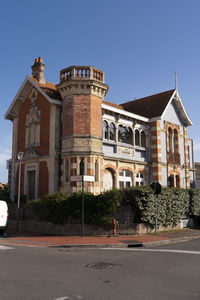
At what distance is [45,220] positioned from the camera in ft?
53.7

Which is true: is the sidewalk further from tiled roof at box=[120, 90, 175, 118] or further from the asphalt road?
tiled roof at box=[120, 90, 175, 118]

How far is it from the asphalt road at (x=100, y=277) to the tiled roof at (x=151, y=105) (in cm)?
1598

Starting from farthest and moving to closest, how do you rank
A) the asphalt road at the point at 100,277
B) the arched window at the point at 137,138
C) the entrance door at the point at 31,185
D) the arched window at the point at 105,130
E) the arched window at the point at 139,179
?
the arched window at the point at 137,138 → the arched window at the point at 139,179 → the entrance door at the point at 31,185 → the arched window at the point at 105,130 → the asphalt road at the point at 100,277

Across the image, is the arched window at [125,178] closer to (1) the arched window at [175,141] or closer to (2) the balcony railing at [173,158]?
(2) the balcony railing at [173,158]

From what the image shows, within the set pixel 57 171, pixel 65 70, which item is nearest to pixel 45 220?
pixel 57 171

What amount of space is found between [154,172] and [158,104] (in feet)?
19.8

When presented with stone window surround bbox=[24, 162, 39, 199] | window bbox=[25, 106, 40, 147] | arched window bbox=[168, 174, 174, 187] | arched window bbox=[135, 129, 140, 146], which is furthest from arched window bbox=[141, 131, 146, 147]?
stone window surround bbox=[24, 162, 39, 199]

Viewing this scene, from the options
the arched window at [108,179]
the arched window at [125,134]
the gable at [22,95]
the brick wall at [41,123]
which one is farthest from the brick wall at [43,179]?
the arched window at [125,134]

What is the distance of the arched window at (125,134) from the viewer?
21.9 meters

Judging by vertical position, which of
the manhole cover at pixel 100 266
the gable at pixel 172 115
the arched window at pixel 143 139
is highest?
the gable at pixel 172 115

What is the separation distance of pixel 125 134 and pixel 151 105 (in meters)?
4.41

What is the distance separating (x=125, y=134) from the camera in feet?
73.3

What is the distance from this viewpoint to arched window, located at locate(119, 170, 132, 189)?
809 inches

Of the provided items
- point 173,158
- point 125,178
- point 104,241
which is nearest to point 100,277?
point 104,241
